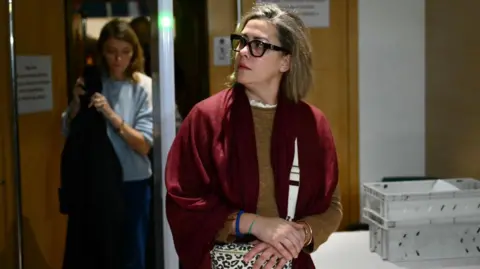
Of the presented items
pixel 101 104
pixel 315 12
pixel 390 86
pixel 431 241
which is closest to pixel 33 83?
pixel 101 104

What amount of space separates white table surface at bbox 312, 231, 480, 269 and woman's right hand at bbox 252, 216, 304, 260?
62 cm

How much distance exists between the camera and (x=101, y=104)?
8.64ft

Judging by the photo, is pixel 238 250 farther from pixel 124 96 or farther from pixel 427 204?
pixel 124 96

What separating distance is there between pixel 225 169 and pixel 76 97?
53.5 inches

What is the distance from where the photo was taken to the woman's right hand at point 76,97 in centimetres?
267

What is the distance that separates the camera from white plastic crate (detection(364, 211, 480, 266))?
217cm

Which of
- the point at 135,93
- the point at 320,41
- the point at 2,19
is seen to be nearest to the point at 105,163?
the point at 135,93

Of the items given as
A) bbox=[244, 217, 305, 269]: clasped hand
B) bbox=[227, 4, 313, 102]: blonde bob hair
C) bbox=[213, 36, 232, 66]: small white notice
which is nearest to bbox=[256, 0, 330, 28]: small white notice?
bbox=[213, 36, 232, 66]: small white notice

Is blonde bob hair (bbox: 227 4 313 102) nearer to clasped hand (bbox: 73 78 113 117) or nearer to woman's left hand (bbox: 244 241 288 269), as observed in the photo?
woman's left hand (bbox: 244 241 288 269)

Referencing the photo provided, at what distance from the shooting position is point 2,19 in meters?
2.61

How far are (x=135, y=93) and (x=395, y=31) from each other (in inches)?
50.0

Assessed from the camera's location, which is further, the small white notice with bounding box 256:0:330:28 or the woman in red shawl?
the small white notice with bounding box 256:0:330:28

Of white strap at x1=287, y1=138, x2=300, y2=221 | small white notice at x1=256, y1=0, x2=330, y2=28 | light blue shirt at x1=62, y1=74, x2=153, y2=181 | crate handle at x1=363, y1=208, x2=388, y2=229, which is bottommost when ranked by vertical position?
crate handle at x1=363, y1=208, x2=388, y2=229

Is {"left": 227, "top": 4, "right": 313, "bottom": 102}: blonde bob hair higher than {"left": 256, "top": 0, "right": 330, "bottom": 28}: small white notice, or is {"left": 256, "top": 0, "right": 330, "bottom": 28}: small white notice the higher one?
{"left": 256, "top": 0, "right": 330, "bottom": 28}: small white notice
